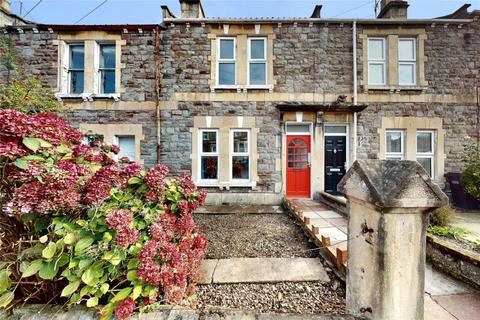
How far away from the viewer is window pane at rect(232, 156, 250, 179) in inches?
287

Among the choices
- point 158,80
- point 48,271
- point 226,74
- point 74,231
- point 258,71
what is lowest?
point 48,271

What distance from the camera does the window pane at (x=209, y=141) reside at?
7309mm

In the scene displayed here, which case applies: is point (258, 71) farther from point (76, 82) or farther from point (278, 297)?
point (278, 297)

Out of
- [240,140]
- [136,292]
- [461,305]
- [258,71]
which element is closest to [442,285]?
[461,305]

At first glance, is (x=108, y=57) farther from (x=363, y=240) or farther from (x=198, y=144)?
(x=363, y=240)

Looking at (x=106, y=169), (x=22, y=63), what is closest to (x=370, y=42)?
(x=106, y=169)

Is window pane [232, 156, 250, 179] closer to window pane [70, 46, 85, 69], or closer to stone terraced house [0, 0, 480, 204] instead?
stone terraced house [0, 0, 480, 204]

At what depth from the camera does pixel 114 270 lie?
5.58 ft

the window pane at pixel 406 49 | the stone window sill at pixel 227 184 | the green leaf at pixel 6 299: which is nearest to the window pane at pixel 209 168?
the stone window sill at pixel 227 184

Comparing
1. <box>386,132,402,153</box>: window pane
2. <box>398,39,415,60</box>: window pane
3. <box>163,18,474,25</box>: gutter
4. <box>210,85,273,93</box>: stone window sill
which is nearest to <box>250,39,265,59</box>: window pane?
<box>163,18,474,25</box>: gutter

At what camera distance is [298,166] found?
23.9 feet

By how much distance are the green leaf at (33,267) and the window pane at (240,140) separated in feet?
19.4

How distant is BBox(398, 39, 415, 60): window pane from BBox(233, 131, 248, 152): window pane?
245 inches

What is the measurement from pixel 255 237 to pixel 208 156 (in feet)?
13.1
